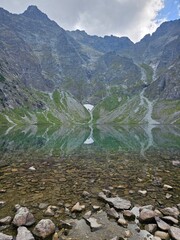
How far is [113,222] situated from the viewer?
40.7 ft

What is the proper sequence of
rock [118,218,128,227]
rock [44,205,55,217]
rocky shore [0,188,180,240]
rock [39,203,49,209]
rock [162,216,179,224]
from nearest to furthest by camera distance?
1. rocky shore [0,188,180,240]
2. rock [118,218,128,227]
3. rock [162,216,179,224]
4. rock [44,205,55,217]
5. rock [39,203,49,209]

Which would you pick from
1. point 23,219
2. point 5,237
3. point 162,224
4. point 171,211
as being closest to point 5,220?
point 23,219

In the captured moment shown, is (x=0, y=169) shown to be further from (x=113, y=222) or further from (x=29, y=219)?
(x=113, y=222)

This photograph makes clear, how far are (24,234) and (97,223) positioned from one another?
3800mm

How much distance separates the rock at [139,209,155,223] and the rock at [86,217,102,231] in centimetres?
237

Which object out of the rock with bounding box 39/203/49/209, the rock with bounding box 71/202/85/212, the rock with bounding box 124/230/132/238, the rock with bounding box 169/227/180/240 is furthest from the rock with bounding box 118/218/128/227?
the rock with bounding box 39/203/49/209

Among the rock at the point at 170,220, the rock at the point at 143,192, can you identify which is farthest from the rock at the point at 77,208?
the rock at the point at 143,192

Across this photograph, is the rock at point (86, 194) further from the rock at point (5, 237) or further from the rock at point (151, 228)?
the rock at point (5, 237)

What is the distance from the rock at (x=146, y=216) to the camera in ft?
40.6

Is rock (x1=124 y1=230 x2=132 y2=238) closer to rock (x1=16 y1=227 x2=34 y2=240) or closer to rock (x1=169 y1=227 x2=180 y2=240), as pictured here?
rock (x1=169 y1=227 x2=180 y2=240)

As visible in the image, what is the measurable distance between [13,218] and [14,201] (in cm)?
269

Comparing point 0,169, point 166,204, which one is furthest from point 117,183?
point 0,169

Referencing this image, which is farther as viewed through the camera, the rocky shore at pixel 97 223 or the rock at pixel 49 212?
the rock at pixel 49 212

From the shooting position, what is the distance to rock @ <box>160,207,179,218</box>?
13.0 meters
